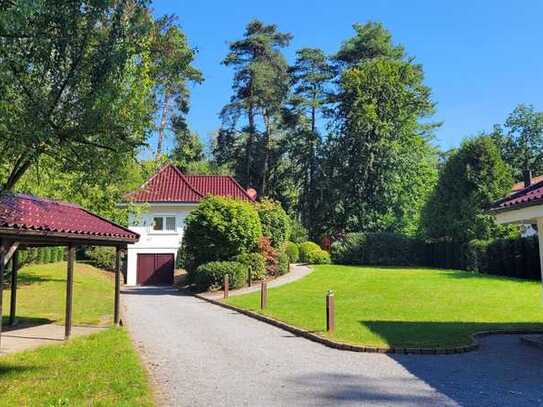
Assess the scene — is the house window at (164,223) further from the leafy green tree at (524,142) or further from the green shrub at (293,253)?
the leafy green tree at (524,142)

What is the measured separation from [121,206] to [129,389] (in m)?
22.4

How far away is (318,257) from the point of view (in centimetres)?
3781

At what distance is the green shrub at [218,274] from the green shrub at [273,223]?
192 inches

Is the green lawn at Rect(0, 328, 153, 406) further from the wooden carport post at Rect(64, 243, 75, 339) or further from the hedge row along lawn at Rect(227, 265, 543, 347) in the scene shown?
the hedge row along lawn at Rect(227, 265, 543, 347)

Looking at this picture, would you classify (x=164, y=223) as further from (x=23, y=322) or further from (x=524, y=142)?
(x=524, y=142)

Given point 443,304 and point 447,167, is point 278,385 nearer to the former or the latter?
point 443,304

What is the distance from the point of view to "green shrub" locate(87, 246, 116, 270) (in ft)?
122

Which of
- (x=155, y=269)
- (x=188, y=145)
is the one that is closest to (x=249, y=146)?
(x=188, y=145)

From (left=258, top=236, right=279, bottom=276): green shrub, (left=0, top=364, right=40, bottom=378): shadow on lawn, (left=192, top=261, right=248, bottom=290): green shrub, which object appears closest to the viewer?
(left=0, top=364, right=40, bottom=378): shadow on lawn

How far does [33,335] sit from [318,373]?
771 cm

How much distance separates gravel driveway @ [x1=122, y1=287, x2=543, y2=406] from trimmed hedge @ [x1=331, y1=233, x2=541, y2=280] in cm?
1606

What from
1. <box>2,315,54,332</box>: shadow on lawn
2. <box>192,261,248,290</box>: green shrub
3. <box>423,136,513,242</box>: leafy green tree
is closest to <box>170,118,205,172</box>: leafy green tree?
<box>192,261,248,290</box>: green shrub

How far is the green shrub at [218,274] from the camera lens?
26188mm


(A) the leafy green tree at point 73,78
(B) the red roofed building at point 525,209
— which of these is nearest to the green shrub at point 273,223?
(B) the red roofed building at point 525,209
